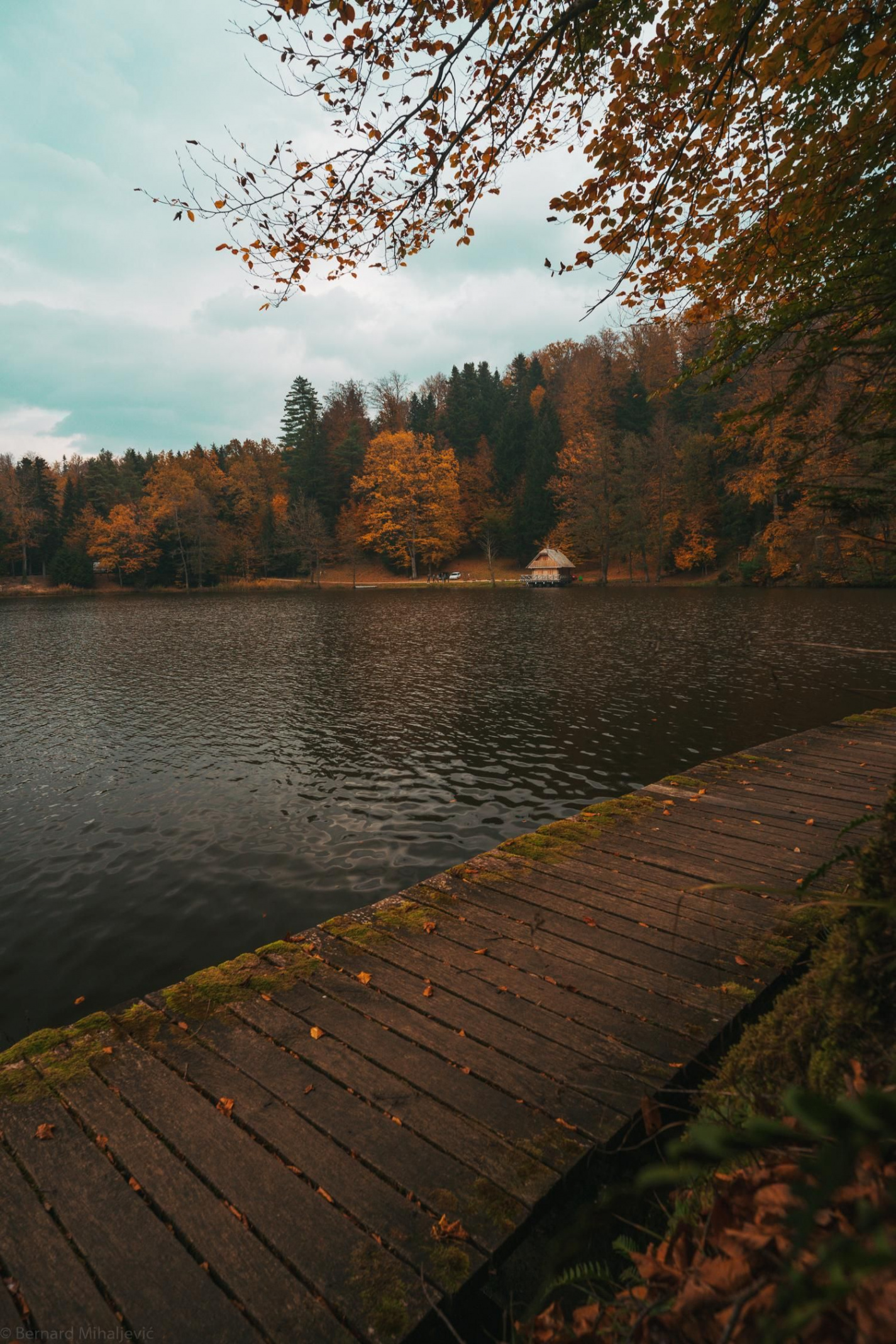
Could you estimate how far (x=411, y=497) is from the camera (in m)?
67.5

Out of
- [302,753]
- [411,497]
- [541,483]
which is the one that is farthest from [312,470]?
[302,753]

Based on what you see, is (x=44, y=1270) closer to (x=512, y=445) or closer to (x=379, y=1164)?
(x=379, y=1164)

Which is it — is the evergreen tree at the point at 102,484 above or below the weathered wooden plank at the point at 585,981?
above

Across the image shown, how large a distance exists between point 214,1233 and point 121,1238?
362 millimetres

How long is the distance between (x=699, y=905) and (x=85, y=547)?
279ft

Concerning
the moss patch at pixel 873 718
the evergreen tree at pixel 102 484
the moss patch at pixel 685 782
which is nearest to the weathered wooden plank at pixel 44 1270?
the moss patch at pixel 685 782

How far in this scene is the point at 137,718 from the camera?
1452cm

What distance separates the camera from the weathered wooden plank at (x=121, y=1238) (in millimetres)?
2105

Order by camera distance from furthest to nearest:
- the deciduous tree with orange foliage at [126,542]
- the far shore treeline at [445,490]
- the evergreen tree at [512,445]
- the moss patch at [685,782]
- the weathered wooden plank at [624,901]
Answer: the evergreen tree at [512,445] → the deciduous tree with orange foliage at [126,542] → the far shore treeline at [445,490] → the moss patch at [685,782] → the weathered wooden plank at [624,901]

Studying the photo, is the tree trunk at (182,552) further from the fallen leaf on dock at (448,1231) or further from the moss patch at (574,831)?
the fallen leaf on dock at (448,1231)

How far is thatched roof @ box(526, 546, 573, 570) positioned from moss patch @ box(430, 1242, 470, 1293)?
187 feet

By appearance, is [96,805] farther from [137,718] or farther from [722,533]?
[722,533]

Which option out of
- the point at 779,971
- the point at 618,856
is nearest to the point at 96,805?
the point at 618,856

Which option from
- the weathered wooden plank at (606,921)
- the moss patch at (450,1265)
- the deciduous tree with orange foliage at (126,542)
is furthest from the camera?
the deciduous tree with orange foliage at (126,542)
